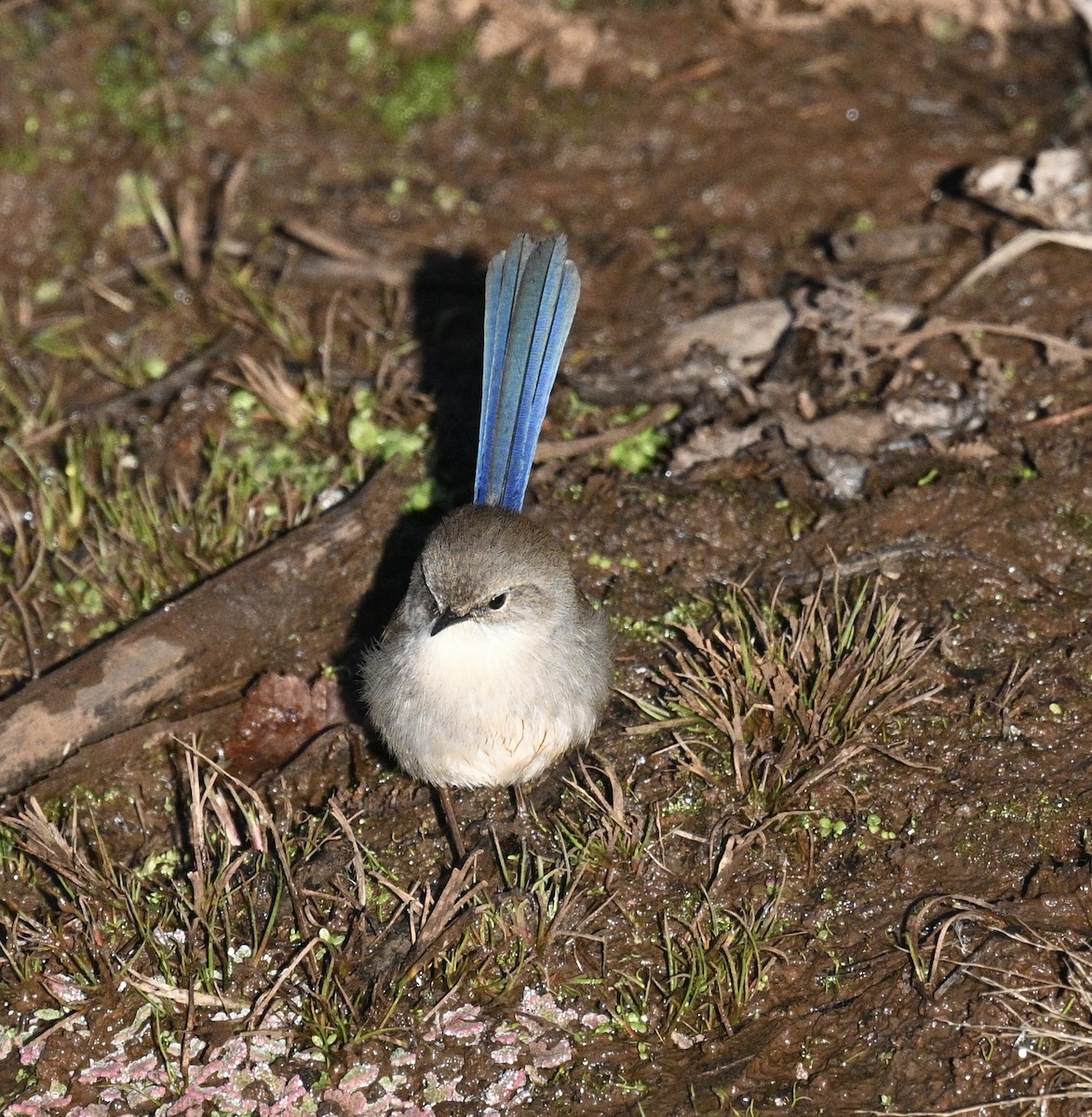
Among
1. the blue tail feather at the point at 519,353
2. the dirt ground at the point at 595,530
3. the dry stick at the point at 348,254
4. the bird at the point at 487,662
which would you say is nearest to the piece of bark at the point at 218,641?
the dirt ground at the point at 595,530

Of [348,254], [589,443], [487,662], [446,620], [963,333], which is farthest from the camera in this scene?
[348,254]

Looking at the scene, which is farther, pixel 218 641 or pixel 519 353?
pixel 218 641

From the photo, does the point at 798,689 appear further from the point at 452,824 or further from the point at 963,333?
the point at 963,333

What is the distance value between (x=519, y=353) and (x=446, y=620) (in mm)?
1084

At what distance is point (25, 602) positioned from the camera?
16.9 feet

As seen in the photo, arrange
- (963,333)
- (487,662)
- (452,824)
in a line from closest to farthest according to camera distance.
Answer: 1. (487,662)
2. (452,824)
3. (963,333)

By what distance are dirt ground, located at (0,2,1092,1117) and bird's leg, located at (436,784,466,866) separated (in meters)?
0.07

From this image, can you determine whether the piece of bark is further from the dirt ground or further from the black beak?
the black beak

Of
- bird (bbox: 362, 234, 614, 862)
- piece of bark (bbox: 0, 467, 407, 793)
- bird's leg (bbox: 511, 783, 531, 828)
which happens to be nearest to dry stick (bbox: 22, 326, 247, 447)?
piece of bark (bbox: 0, 467, 407, 793)

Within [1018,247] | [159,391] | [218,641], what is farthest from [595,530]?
[1018,247]

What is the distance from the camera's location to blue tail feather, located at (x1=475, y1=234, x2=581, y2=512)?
4.62 metres

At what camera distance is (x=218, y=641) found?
16.0 feet

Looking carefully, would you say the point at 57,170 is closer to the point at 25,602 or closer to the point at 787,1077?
the point at 25,602

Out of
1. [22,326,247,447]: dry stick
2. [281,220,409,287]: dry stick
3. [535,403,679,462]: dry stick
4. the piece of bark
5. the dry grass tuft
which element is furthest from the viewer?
[281,220,409,287]: dry stick
